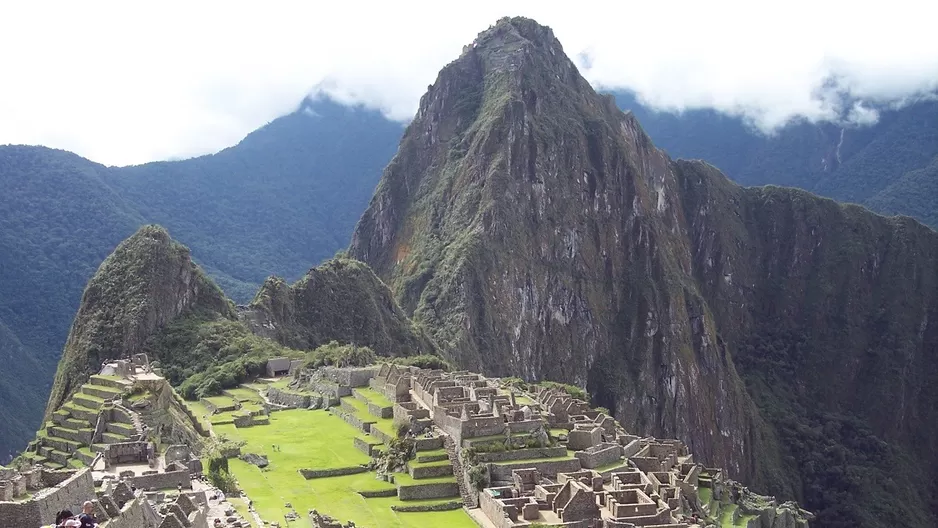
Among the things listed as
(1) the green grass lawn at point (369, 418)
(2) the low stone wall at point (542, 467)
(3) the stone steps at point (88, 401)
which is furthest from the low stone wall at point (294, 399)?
(2) the low stone wall at point (542, 467)

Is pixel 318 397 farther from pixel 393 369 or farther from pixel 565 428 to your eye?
pixel 565 428

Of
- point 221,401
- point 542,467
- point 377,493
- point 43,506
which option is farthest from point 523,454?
point 221,401

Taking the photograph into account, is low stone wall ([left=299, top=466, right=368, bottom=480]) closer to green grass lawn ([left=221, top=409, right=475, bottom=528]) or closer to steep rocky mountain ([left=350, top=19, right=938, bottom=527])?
green grass lawn ([left=221, top=409, right=475, bottom=528])

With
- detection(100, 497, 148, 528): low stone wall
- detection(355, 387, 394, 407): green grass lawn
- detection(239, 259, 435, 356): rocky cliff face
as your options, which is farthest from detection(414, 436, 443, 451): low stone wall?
detection(239, 259, 435, 356): rocky cliff face

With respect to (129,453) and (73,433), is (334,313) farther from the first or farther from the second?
(129,453)

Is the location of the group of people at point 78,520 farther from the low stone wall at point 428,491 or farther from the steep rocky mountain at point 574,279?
the steep rocky mountain at point 574,279

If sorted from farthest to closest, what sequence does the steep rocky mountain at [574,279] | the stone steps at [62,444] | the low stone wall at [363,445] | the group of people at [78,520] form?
the steep rocky mountain at [574,279], the low stone wall at [363,445], the stone steps at [62,444], the group of people at [78,520]
